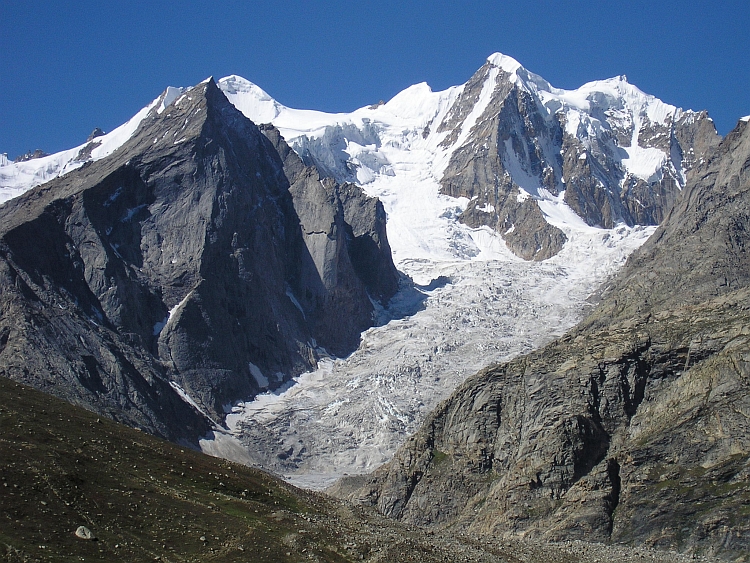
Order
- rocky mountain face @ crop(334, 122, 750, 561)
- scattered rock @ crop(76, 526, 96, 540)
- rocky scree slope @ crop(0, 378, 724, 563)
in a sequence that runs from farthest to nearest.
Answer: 1. rocky mountain face @ crop(334, 122, 750, 561)
2. rocky scree slope @ crop(0, 378, 724, 563)
3. scattered rock @ crop(76, 526, 96, 540)

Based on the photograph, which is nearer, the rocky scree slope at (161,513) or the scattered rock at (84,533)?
the scattered rock at (84,533)

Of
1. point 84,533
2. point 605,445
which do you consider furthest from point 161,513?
point 605,445

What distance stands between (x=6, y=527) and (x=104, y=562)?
16.8 feet

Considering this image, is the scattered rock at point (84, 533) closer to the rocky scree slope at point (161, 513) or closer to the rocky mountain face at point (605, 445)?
the rocky scree slope at point (161, 513)

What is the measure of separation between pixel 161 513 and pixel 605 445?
40844mm

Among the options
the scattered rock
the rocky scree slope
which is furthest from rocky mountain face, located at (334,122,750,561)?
the scattered rock

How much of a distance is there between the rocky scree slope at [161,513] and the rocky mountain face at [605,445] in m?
5.66

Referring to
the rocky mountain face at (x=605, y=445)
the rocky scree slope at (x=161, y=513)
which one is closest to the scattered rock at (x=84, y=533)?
the rocky scree slope at (x=161, y=513)

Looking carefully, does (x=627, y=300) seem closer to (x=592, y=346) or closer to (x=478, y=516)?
(x=592, y=346)

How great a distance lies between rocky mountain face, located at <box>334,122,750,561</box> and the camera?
71.9 metres

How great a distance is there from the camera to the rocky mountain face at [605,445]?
71.9 metres

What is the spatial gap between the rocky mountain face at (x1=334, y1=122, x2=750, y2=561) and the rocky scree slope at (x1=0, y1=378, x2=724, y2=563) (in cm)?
566

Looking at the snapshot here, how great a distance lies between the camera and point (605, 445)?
83250 mm

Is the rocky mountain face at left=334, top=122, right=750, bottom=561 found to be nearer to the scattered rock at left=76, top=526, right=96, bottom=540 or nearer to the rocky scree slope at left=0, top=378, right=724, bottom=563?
the rocky scree slope at left=0, top=378, right=724, bottom=563
